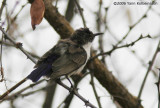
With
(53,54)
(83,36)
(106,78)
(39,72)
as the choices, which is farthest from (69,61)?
(83,36)

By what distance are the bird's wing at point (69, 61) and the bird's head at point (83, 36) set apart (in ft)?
0.80

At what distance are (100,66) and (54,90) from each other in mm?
1382

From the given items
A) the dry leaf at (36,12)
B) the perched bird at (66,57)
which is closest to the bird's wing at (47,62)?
the perched bird at (66,57)

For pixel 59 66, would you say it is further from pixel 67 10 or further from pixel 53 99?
pixel 67 10

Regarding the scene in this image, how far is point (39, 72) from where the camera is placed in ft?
14.4

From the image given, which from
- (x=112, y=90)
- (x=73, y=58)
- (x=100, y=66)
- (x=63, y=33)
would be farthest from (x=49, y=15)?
(x=112, y=90)

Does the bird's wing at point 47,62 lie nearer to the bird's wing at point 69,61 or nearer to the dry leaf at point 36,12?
the bird's wing at point 69,61

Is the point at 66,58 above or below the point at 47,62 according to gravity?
above

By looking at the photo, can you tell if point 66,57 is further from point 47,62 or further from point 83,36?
point 83,36

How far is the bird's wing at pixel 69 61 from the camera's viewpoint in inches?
178

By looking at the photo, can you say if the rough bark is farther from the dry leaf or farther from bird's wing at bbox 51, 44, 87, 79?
the dry leaf

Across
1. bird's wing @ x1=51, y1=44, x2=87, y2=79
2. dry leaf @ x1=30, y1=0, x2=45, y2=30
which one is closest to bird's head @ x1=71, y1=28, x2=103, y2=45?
bird's wing @ x1=51, y1=44, x2=87, y2=79

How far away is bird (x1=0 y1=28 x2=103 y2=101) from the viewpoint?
14.6 feet

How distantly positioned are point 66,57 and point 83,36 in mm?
863
